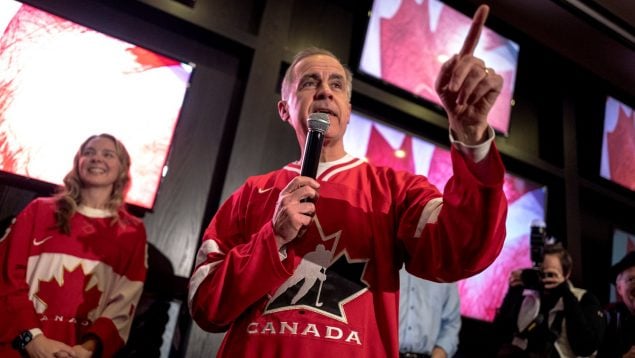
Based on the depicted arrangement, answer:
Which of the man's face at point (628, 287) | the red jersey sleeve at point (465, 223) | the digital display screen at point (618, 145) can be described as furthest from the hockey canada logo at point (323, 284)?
the digital display screen at point (618, 145)

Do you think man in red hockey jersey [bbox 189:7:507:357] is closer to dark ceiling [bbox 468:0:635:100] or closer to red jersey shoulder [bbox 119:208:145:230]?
red jersey shoulder [bbox 119:208:145:230]

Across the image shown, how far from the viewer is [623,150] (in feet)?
12.3

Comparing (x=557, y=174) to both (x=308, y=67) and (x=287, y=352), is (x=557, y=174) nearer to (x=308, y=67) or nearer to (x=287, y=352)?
(x=308, y=67)

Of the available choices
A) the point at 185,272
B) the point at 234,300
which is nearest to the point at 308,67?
the point at 234,300

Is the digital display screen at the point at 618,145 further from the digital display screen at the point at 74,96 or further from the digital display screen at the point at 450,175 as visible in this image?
the digital display screen at the point at 74,96

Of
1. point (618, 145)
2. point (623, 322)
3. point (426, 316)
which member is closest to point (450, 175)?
point (426, 316)

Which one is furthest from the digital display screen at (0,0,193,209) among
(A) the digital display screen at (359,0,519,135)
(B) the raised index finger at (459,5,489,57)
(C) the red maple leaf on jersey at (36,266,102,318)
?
(B) the raised index finger at (459,5,489,57)

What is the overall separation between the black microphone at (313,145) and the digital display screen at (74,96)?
1402 millimetres

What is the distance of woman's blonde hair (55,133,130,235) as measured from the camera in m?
1.77

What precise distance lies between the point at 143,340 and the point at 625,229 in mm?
3635

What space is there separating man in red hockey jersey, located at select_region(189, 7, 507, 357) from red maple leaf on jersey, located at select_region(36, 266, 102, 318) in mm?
873

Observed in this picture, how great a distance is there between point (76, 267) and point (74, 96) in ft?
2.56

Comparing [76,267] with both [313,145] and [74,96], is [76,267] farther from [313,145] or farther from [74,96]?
[313,145]

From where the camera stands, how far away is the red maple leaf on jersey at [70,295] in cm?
166
